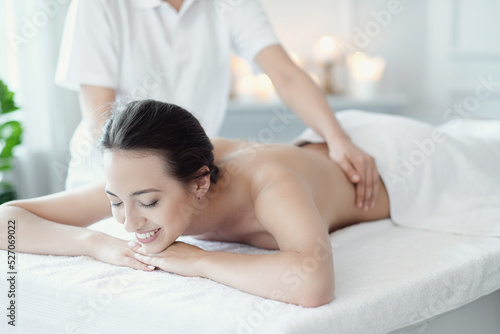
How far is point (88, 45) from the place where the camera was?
2033mm

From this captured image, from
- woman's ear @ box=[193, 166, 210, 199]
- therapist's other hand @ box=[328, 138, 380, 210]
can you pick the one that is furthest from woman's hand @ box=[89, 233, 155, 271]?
therapist's other hand @ box=[328, 138, 380, 210]

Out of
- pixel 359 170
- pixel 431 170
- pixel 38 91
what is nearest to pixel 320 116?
pixel 359 170

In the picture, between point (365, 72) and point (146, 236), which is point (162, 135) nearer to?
point (146, 236)

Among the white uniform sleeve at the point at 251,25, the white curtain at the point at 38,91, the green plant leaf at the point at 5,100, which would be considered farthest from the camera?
the white curtain at the point at 38,91

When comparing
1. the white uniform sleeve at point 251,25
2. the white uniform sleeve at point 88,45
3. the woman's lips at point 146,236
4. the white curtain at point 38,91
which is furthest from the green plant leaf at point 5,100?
the woman's lips at point 146,236

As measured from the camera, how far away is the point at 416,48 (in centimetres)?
391

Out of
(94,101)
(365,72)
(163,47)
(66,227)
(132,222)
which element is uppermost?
(163,47)

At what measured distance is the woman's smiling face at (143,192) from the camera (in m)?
1.42

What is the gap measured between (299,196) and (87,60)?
91 cm

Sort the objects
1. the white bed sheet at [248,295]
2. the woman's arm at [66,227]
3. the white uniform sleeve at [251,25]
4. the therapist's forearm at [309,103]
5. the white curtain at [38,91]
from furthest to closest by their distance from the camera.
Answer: the white curtain at [38,91] < the white uniform sleeve at [251,25] < the therapist's forearm at [309,103] < the woman's arm at [66,227] < the white bed sheet at [248,295]

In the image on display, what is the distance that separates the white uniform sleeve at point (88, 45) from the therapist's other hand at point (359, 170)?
77cm

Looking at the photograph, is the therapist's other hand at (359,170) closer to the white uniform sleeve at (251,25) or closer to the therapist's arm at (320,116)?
the therapist's arm at (320,116)

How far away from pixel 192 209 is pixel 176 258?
13 centimetres

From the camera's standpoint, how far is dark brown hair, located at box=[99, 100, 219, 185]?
1.44m
